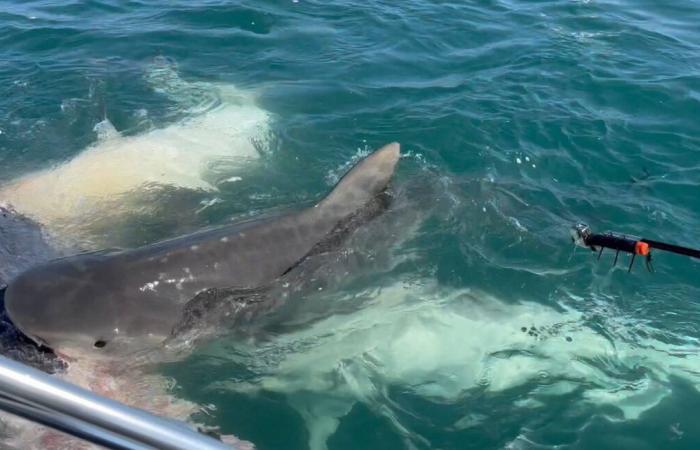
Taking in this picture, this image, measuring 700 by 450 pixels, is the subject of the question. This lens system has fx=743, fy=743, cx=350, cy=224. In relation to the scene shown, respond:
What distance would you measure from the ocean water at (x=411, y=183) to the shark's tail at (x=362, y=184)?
0.34 metres

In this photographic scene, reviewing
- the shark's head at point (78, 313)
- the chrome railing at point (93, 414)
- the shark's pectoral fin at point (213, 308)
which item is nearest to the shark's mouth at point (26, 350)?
the shark's head at point (78, 313)

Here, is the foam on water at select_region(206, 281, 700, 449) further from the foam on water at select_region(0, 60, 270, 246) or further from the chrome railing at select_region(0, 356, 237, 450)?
the chrome railing at select_region(0, 356, 237, 450)

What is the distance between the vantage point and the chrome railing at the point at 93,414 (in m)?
2.26

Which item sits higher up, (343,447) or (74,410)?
(74,410)

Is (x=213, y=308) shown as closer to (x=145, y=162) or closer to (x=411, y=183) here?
(x=411, y=183)

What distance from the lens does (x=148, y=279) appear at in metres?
6.36

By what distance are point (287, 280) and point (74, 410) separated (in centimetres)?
472

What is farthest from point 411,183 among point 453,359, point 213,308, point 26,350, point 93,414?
point 93,414

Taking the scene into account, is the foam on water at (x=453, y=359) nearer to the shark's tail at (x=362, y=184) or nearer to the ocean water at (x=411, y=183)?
the ocean water at (x=411, y=183)

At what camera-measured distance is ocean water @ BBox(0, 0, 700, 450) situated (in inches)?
252

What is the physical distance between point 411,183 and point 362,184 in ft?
4.57

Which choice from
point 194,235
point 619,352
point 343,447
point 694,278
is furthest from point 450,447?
point 694,278

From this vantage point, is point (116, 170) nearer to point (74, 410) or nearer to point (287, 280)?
point (287, 280)

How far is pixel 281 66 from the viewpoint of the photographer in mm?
13469
